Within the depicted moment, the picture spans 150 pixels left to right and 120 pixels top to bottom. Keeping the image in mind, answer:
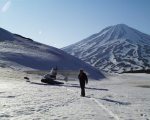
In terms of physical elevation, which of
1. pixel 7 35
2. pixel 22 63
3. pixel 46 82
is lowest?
pixel 46 82

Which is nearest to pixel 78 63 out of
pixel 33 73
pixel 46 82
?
pixel 33 73

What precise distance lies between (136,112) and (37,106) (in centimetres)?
550

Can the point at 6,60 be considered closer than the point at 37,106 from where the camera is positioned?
No

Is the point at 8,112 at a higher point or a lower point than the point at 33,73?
lower

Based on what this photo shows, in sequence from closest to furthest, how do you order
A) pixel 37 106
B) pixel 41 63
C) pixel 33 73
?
1. pixel 37 106
2. pixel 33 73
3. pixel 41 63

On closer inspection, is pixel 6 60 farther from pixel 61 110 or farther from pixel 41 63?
pixel 61 110

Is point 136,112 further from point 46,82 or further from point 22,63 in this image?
point 22,63

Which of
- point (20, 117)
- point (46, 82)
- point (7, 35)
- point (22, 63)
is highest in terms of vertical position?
point (7, 35)

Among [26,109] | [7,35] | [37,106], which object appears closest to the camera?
[26,109]

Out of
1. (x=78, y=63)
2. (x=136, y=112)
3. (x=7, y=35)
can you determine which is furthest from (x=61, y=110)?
(x=7, y=35)

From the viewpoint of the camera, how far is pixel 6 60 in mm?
85188

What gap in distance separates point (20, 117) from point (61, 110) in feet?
10.9

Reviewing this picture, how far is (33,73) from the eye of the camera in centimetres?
6556

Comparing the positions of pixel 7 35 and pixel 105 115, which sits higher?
pixel 7 35
